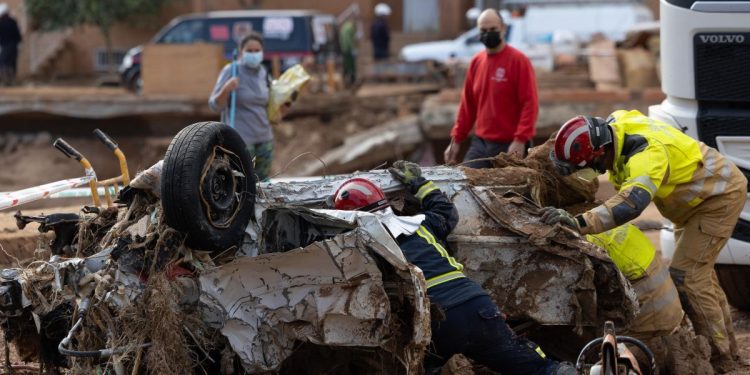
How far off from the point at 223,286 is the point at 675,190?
282 centimetres

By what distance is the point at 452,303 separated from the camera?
17.6ft

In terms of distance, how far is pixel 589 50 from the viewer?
68.5 feet

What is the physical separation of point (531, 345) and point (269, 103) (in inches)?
178

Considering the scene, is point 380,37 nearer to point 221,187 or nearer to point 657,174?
point 657,174

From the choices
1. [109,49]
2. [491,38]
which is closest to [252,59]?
[491,38]

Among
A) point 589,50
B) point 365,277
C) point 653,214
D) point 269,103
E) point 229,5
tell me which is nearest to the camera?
point 365,277

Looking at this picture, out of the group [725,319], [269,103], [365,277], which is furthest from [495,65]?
[365,277]

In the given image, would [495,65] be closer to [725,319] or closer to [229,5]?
[725,319]

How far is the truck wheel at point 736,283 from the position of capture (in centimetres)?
770

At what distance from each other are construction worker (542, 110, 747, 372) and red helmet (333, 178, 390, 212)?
929 mm

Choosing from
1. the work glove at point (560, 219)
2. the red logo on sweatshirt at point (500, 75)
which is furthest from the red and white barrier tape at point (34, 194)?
the red logo on sweatshirt at point (500, 75)

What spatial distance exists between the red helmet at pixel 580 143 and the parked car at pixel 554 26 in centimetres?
1760

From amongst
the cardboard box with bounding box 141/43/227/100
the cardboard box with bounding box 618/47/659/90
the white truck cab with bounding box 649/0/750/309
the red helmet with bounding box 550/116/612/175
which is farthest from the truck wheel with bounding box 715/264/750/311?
the cardboard box with bounding box 141/43/227/100

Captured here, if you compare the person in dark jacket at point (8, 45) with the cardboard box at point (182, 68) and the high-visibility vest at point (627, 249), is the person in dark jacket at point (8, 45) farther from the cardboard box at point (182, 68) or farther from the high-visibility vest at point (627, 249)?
the high-visibility vest at point (627, 249)
